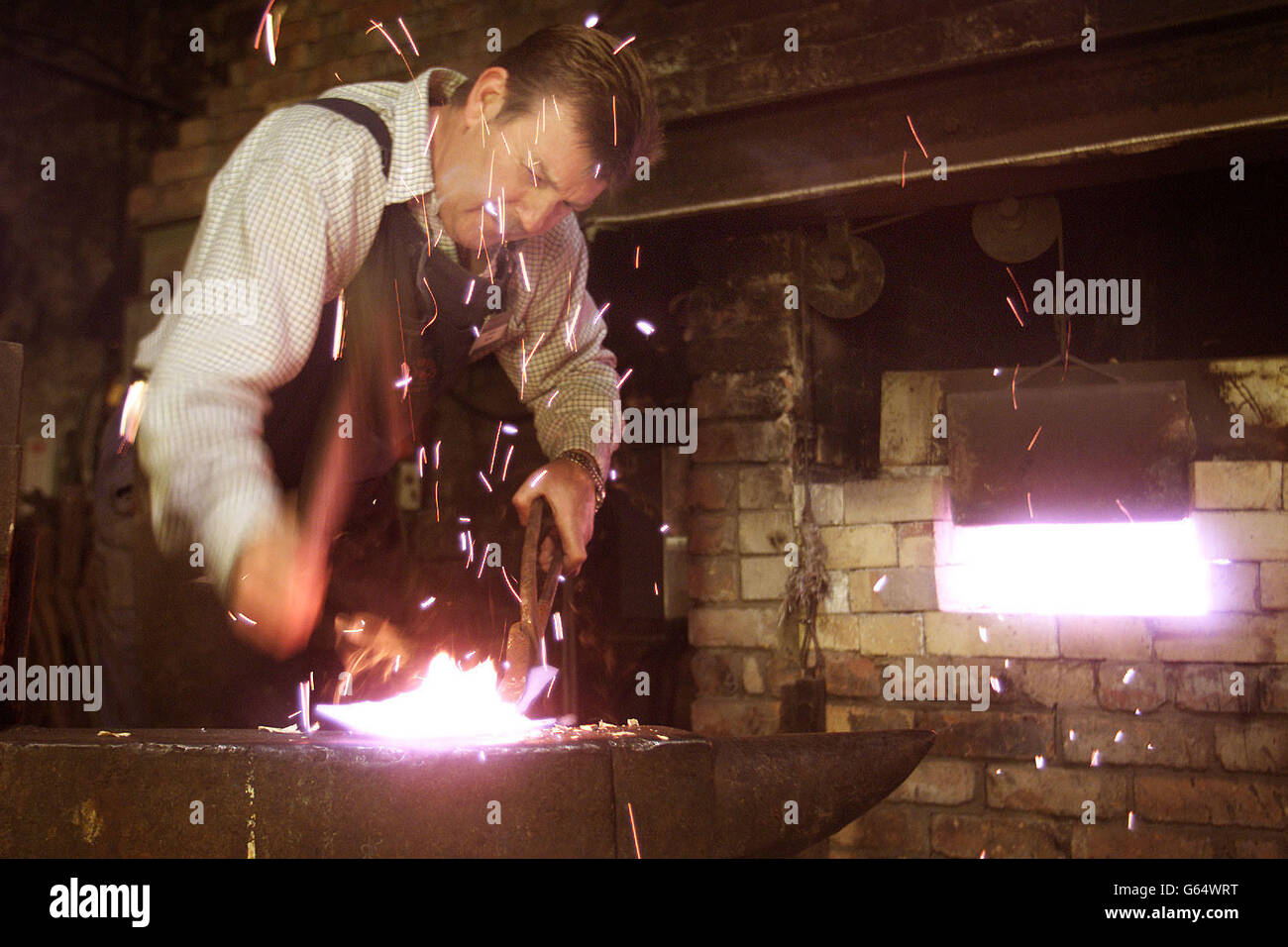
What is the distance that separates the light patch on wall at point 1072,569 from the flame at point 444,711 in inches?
54.8

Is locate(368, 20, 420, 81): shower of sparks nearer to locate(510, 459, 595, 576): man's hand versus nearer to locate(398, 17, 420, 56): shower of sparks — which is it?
locate(398, 17, 420, 56): shower of sparks

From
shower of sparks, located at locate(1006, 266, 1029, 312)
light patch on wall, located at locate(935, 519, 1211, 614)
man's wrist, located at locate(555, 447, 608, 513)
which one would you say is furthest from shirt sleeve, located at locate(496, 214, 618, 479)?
shower of sparks, located at locate(1006, 266, 1029, 312)

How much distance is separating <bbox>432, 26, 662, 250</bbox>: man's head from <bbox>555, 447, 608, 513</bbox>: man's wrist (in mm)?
422

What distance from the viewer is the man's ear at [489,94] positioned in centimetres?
163

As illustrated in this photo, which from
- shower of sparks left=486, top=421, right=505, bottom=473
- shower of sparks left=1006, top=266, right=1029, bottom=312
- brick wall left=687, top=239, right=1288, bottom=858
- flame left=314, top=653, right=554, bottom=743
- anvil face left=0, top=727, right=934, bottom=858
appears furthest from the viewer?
shower of sparks left=486, top=421, right=505, bottom=473

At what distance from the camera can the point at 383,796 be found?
1005 millimetres

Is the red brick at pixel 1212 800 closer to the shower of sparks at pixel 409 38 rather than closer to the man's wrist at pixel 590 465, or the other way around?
the man's wrist at pixel 590 465

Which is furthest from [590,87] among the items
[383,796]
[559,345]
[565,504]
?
[383,796]

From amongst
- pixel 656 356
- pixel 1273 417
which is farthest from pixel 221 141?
pixel 1273 417

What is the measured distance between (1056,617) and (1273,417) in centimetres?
67

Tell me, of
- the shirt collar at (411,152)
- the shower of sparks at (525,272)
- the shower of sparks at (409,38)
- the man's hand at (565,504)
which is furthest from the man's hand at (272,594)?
the shower of sparks at (409,38)

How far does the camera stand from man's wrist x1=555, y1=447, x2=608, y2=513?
1.77 m

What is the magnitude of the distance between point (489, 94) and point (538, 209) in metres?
0.22

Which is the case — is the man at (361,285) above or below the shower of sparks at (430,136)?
below
